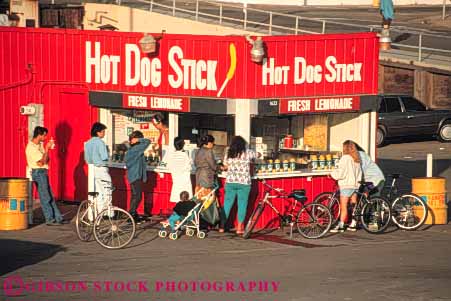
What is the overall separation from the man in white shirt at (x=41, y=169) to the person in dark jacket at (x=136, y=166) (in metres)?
1.30

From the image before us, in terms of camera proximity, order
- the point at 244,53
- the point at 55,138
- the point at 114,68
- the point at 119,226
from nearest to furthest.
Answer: the point at 119,226, the point at 244,53, the point at 114,68, the point at 55,138

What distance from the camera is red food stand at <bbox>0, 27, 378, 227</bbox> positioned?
18.8m

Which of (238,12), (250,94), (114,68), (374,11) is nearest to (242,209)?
(250,94)

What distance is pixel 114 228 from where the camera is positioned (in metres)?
16.8

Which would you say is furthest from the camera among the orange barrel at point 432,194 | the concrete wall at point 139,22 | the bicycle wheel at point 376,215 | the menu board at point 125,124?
the concrete wall at point 139,22

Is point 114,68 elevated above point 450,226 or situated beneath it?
elevated above

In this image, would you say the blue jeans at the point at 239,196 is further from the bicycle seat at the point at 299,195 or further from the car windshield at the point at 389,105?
the car windshield at the point at 389,105

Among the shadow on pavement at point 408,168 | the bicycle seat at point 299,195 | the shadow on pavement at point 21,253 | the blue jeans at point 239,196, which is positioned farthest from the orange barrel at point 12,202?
the shadow on pavement at point 408,168

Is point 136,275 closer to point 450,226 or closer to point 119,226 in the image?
point 119,226

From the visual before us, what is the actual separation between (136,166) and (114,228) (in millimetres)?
2216

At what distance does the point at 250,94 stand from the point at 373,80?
2697 mm

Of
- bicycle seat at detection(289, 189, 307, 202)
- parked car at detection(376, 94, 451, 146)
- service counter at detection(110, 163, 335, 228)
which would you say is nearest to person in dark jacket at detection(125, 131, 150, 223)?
service counter at detection(110, 163, 335, 228)

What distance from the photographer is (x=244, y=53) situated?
60.8 ft

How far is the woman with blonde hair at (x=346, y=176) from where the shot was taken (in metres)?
18.4
